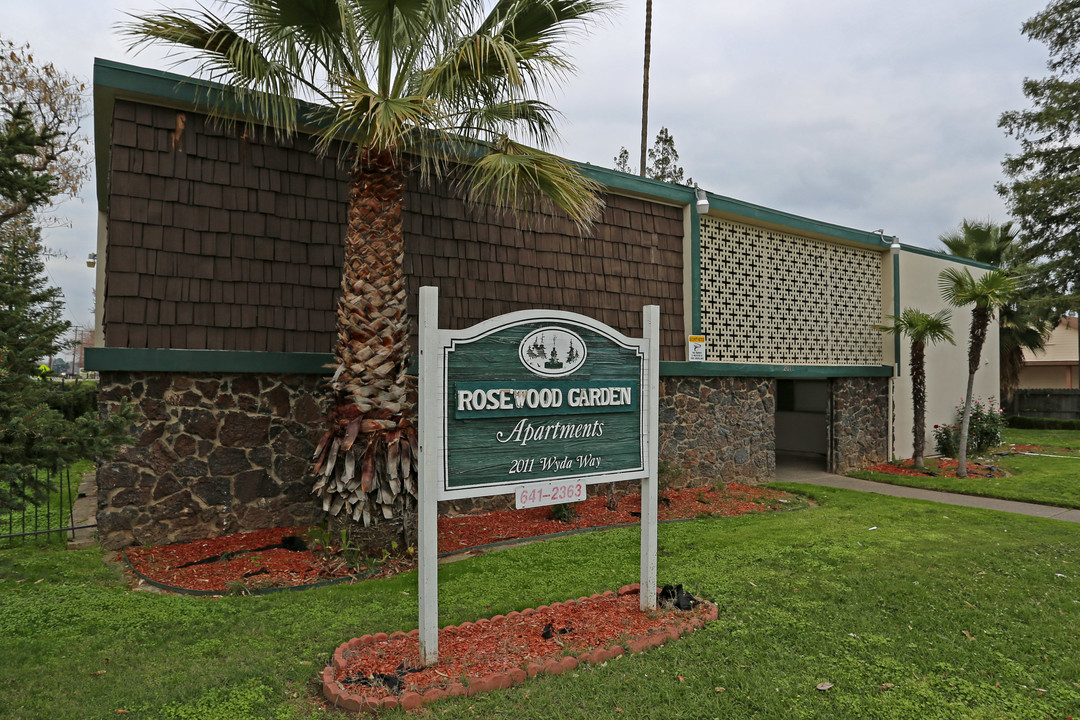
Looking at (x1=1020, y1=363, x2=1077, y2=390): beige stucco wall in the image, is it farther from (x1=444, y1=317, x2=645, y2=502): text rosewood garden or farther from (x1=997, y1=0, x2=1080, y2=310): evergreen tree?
(x1=444, y1=317, x2=645, y2=502): text rosewood garden

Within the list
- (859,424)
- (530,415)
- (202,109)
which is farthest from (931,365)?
(202,109)

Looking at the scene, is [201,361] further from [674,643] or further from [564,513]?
[674,643]

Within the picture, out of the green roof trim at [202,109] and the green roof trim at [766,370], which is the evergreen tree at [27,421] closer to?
the green roof trim at [202,109]

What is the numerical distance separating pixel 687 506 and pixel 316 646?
590 cm

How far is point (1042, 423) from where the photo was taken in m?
23.2

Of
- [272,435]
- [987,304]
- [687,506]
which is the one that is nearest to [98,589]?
[272,435]

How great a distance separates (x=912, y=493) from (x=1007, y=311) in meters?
13.3

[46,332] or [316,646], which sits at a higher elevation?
[46,332]

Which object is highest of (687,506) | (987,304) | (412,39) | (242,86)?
(412,39)

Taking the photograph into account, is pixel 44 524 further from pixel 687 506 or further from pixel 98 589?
pixel 687 506

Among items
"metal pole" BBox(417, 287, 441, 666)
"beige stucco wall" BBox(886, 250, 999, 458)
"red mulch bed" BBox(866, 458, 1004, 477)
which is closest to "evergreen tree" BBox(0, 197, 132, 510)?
"metal pole" BBox(417, 287, 441, 666)

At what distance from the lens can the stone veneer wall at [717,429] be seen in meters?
10.0

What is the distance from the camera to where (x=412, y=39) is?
5.89 m

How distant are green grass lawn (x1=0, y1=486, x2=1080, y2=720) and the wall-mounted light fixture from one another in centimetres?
556
